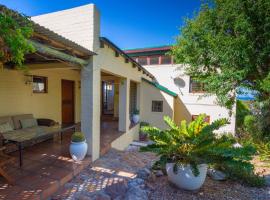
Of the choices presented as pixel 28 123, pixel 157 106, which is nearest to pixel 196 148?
pixel 28 123

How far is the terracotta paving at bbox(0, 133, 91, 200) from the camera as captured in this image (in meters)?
3.29

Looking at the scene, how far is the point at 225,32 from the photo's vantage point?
7387 millimetres

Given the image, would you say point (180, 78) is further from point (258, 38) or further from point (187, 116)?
point (258, 38)

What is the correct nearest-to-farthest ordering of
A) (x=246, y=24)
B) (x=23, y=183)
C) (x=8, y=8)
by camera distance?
1. (x=8, y=8)
2. (x=23, y=183)
3. (x=246, y=24)

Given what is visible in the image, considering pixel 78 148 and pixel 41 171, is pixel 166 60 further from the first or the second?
pixel 41 171

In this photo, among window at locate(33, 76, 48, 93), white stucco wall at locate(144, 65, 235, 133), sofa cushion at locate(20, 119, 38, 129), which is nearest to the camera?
sofa cushion at locate(20, 119, 38, 129)

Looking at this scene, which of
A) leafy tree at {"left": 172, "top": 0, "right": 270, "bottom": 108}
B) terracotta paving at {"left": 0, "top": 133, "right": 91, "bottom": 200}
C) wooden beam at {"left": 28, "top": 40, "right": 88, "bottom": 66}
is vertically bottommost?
terracotta paving at {"left": 0, "top": 133, "right": 91, "bottom": 200}

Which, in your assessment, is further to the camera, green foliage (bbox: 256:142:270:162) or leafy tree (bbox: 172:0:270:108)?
leafy tree (bbox: 172:0:270:108)

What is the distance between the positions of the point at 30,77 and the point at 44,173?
14.1 ft

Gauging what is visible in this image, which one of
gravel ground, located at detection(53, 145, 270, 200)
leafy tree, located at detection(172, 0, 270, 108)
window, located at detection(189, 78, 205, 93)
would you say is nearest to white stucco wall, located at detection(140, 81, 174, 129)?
window, located at detection(189, 78, 205, 93)

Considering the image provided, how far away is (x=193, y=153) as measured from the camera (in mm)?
3623

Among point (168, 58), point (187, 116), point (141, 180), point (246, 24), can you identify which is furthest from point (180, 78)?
point (141, 180)

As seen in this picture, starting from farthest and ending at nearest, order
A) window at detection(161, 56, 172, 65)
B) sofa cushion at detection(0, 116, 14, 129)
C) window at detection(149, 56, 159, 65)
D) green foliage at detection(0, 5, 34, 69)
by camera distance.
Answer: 1. window at detection(149, 56, 159, 65)
2. window at detection(161, 56, 172, 65)
3. sofa cushion at detection(0, 116, 14, 129)
4. green foliage at detection(0, 5, 34, 69)

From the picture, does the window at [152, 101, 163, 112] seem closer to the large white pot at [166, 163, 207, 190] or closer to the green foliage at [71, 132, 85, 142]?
the green foliage at [71, 132, 85, 142]
